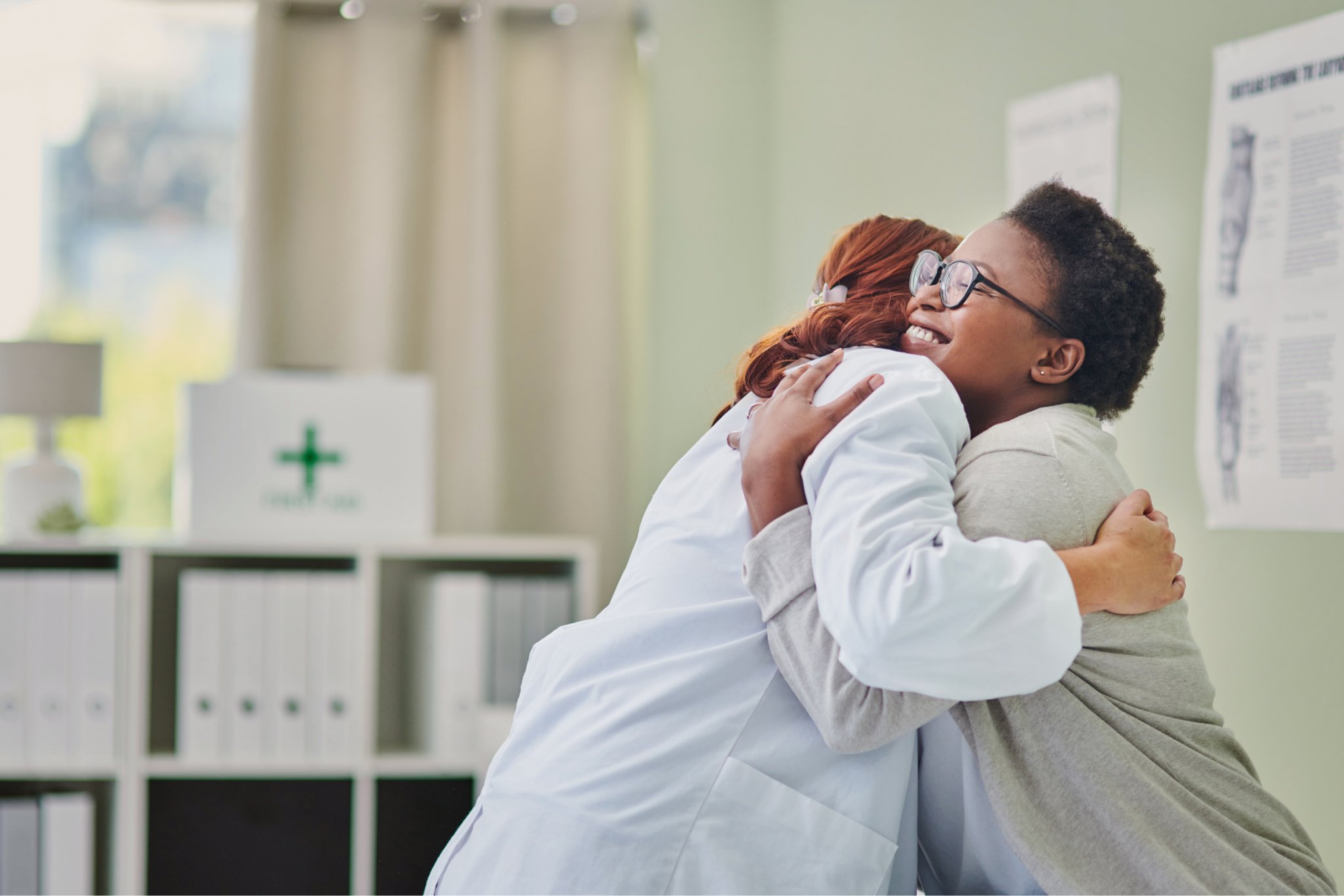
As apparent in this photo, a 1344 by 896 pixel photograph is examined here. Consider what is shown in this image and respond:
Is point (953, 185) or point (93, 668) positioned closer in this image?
point (953, 185)

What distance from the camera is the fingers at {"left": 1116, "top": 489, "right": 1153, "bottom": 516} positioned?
0.97m

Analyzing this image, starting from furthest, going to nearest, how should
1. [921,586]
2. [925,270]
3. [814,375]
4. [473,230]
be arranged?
[473,230] < [925,270] < [814,375] < [921,586]

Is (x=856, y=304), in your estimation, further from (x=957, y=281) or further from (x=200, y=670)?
(x=200, y=670)

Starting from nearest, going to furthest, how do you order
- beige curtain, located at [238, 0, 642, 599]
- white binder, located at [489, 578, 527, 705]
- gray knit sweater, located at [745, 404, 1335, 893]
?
gray knit sweater, located at [745, 404, 1335, 893], white binder, located at [489, 578, 527, 705], beige curtain, located at [238, 0, 642, 599]

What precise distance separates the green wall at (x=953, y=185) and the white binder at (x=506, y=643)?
62 cm

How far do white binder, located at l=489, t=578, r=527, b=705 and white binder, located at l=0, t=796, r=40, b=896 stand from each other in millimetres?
937

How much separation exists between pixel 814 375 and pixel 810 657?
25 cm

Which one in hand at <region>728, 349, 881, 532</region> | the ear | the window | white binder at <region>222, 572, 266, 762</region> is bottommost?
white binder at <region>222, 572, 266, 762</region>

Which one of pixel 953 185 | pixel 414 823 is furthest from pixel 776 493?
pixel 414 823

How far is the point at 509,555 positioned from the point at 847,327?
56.2 inches

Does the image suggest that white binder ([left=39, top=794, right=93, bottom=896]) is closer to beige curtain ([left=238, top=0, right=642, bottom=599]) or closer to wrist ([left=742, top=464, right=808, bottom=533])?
beige curtain ([left=238, top=0, right=642, bottom=599])

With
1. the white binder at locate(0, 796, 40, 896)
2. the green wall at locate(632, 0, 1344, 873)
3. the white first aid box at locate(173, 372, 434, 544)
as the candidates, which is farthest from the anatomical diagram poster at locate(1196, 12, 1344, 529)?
the white binder at locate(0, 796, 40, 896)

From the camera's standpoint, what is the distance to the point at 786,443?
0.96 m

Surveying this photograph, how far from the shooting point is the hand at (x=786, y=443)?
95cm
